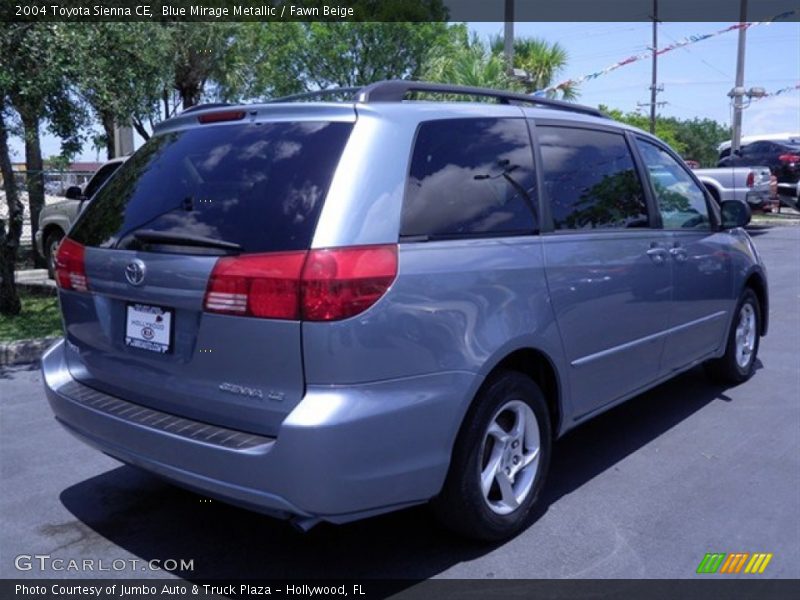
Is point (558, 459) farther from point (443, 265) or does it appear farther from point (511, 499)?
point (443, 265)

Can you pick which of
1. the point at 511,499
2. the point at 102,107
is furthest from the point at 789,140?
the point at 511,499

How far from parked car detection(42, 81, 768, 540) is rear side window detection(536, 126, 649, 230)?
2 centimetres

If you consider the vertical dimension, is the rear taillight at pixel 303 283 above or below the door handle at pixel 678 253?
above

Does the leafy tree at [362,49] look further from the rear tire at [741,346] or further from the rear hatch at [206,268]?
the rear hatch at [206,268]

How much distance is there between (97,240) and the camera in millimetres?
3504

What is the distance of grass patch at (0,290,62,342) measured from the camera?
746 centimetres

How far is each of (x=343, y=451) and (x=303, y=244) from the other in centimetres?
74

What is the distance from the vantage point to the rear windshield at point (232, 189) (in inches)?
115

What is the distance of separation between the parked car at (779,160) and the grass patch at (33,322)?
1934 cm

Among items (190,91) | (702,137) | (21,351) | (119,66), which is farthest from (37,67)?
(702,137)

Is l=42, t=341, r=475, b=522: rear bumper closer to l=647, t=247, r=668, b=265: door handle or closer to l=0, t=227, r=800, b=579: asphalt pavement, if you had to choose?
l=0, t=227, r=800, b=579: asphalt pavement

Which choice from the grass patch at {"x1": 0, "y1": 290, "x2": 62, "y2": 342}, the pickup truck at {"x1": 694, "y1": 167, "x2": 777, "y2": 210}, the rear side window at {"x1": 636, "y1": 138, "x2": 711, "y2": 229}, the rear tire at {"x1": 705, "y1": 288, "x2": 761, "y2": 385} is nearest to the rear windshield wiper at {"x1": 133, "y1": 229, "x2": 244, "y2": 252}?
the rear side window at {"x1": 636, "y1": 138, "x2": 711, "y2": 229}

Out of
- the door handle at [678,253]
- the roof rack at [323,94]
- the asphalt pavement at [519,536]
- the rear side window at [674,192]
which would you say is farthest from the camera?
the rear side window at [674,192]

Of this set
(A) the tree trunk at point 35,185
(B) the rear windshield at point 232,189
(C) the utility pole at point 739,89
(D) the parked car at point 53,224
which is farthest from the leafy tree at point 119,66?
(C) the utility pole at point 739,89
